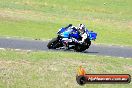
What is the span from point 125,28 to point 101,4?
22.9 m

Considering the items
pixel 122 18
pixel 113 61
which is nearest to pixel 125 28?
pixel 122 18

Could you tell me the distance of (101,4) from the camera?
66.7m

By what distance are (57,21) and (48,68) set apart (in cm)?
2694

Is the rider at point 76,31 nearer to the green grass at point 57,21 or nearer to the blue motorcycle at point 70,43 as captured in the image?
the blue motorcycle at point 70,43

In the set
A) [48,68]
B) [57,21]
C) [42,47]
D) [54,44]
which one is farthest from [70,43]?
[57,21]

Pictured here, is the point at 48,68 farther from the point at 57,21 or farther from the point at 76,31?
the point at 57,21

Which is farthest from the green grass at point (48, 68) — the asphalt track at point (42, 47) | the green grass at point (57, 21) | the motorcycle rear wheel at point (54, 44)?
the green grass at point (57, 21)

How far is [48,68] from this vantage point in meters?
16.7

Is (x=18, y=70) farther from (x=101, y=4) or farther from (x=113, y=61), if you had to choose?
(x=101, y=4)

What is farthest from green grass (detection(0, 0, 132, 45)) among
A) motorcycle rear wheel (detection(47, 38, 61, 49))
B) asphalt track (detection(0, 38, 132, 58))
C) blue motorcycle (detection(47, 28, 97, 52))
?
motorcycle rear wheel (detection(47, 38, 61, 49))

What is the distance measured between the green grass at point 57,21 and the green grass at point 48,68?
504 inches

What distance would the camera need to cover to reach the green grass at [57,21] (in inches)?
1373

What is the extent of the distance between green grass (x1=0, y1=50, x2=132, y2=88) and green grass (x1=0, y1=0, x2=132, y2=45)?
1281 cm

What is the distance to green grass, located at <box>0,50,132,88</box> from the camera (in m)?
14.9
